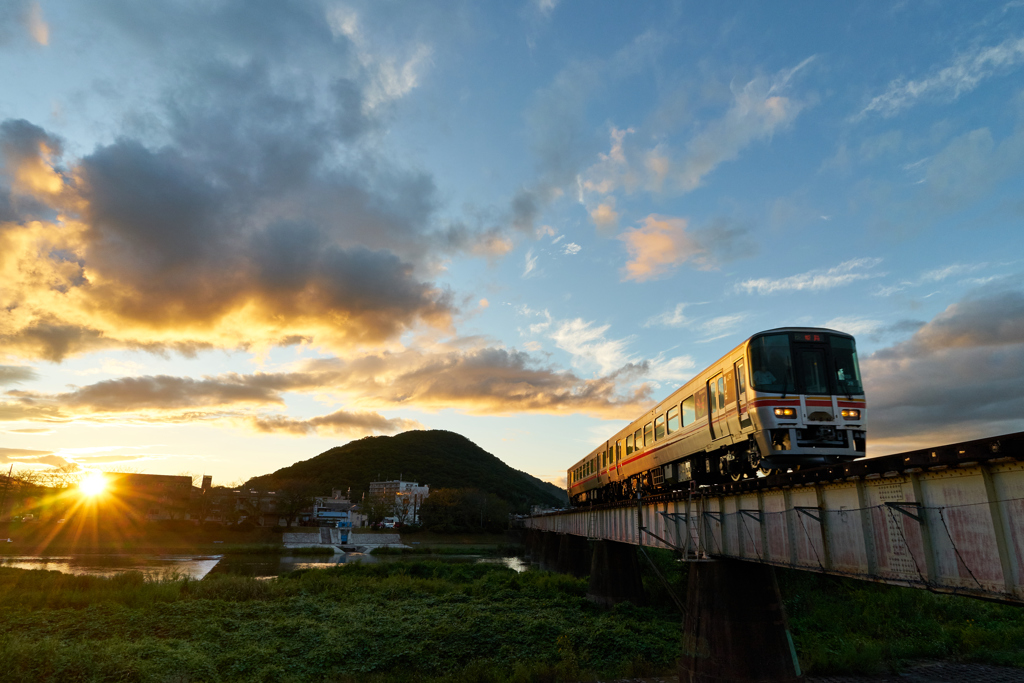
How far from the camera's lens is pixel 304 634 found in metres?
23.2

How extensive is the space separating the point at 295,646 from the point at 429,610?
8.86 m

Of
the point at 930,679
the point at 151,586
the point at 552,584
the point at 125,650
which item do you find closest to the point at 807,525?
the point at 930,679

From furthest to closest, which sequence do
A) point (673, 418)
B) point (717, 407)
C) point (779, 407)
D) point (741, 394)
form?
1. point (673, 418)
2. point (717, 407)
3. point (741, 394)
4. point (779, 407)

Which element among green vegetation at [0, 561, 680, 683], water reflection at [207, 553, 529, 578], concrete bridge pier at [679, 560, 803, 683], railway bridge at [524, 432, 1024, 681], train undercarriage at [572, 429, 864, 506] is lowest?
water reflection at [207, 553, 529, 578]

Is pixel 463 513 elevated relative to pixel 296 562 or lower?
elevated

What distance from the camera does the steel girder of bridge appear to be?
271 inches

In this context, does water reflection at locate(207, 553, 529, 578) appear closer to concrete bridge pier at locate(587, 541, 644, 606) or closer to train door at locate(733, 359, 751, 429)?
concrete bridge pier at locate(587, 541, 644, 606)

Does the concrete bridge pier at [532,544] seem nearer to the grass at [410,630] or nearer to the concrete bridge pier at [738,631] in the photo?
the grass at [410,630]

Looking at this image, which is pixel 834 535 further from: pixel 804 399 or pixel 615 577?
pixel 615 577

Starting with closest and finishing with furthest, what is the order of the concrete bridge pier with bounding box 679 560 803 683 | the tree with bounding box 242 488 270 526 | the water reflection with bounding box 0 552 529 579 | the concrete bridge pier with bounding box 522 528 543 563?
the concrete bridge pier with bounding box 679 560 803 683
the water reflection with bounding box 0 552 529 579
the concrete bridge pier with bounding box 522 528 543 563
the tree with bounding box 242 488 270 526

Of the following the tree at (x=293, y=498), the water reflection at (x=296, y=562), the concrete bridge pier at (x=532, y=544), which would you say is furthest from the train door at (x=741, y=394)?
the tree at (x=293, y=498)

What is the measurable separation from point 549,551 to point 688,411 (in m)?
39.8

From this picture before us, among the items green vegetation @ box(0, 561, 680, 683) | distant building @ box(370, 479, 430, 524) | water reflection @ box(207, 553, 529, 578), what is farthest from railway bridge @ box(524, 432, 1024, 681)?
distant building @ box(370, 479, 430, 524)

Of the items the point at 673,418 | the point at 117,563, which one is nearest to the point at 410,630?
the point at 673,418
